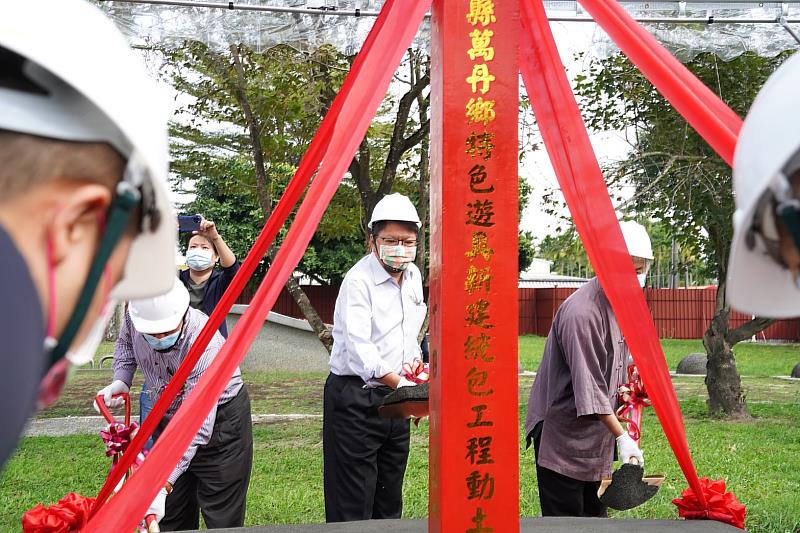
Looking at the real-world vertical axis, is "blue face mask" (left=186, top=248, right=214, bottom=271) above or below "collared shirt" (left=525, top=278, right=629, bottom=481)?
above

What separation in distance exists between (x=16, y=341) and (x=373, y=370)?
10.6ft

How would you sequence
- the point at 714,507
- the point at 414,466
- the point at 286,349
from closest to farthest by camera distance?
the point at 714,507
the point at 414,466
the point at 286,349

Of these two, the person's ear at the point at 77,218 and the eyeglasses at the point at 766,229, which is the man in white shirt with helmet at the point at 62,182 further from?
the eyeglasses at the point at 766,229

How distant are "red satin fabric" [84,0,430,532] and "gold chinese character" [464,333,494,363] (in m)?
0.57

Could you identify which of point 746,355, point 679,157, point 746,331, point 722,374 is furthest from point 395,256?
point 746,355

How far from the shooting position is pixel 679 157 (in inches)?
276

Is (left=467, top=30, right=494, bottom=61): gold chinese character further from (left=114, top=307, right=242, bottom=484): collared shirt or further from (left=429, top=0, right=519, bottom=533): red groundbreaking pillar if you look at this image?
(left=114, top=307, right=242, bottom=484): collared shirt

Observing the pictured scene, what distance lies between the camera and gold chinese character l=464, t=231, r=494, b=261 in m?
2.40

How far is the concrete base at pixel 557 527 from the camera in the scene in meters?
2.88

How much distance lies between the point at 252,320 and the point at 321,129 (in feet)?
2.33

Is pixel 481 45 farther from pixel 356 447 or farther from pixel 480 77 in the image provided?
pixel 356 447

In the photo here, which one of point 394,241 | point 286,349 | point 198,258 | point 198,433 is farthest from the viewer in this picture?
point 286,349

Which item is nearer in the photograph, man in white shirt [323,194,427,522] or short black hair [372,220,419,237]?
man in white shirt [323,194,427,522]

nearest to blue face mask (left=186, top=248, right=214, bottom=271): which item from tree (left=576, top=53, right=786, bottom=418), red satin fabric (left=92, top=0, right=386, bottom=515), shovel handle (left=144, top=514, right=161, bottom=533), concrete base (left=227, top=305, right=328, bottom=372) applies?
red satin fabric (left=92, top=0, right=386, bottom=515)
